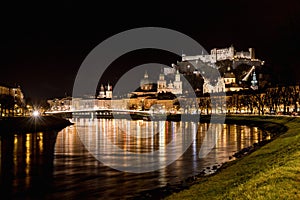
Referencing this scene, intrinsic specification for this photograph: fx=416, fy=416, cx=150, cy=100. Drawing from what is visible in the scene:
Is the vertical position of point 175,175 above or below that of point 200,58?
below

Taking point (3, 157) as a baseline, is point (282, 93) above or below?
above

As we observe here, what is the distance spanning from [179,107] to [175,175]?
126349 millimetres

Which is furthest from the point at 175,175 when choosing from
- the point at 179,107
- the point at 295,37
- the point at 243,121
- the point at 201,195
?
the point at 179,107

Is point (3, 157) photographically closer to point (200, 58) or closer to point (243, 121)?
point (243, 121)

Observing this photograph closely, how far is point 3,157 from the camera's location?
93.6ft

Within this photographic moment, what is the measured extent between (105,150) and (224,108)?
87517 mm

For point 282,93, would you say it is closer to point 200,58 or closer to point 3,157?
point 3,157

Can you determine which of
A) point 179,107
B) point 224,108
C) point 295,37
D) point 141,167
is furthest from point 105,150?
point 179,107

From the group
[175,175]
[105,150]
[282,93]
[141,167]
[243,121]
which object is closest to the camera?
[175,175]

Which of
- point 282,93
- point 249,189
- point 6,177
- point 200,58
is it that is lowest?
point 6,177

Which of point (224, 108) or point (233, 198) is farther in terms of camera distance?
point (224, 108)

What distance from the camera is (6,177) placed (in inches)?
803

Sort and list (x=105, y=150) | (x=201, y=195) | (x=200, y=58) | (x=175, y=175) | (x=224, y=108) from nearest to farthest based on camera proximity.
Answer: (x=201, y=195)
(x=175, y=175)
(x=105, y=150)
(x=224, y=108)
(x=200, y=58)

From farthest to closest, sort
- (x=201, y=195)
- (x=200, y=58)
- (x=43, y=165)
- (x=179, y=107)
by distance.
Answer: (x=200, y=58) < (x=179, y=107) < (x=43, y=165) < (x=201, y=195)
